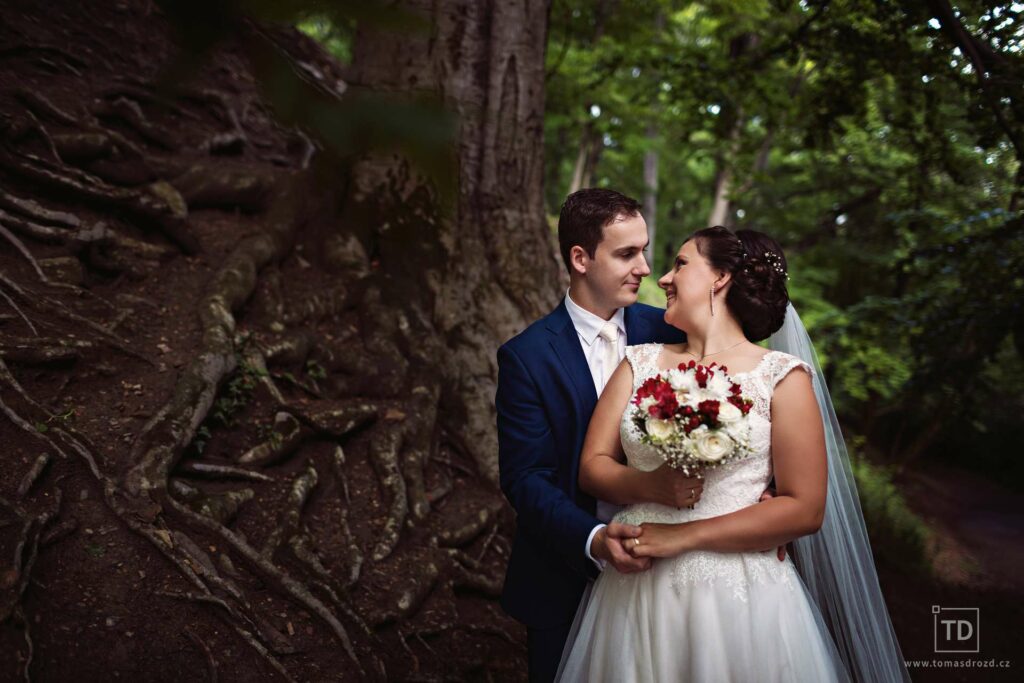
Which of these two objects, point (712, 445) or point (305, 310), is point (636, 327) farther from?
point (305, 310)

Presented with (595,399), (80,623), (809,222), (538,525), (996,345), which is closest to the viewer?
(538,525)

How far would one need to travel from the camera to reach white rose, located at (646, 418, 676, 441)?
195 centimetres

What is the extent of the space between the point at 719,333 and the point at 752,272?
23 centimetres

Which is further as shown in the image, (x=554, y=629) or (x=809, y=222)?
(x=809, y=222)

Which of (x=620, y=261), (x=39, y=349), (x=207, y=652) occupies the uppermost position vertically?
(x=620, y=261)

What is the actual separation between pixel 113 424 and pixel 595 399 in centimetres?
249

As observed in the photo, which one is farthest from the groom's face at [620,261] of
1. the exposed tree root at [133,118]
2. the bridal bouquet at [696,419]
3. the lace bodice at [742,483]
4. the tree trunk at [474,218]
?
the exposed tree root at [133,118]

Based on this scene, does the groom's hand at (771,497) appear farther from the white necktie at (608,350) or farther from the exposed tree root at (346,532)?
the exposed tree root at (346,532)

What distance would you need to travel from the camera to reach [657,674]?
229 centimetres

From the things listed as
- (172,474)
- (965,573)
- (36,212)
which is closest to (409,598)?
(172,474)

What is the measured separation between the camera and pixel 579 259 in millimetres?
2744

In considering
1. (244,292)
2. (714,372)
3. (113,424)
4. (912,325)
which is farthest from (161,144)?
(912,325)

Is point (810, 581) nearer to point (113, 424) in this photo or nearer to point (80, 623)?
point (80, 623)

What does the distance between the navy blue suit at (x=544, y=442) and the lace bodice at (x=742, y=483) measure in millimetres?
395
